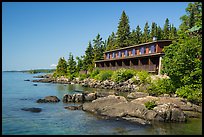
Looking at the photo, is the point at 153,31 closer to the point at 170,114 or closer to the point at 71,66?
the point at 71,66

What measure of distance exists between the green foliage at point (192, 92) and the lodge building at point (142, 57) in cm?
1907

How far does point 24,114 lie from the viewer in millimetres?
20406

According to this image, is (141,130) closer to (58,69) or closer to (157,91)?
(157,91)

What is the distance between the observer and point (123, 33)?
260 ft

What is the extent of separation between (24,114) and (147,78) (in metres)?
24.9

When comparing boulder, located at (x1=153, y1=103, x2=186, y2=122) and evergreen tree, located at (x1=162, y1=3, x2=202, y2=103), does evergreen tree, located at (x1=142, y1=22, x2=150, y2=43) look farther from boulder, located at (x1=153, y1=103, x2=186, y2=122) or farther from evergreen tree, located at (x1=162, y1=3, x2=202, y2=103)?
boulder, located at (x1=153, y1=103, x2=186, y2=122)

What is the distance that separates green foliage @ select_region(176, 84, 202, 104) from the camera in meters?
22.5

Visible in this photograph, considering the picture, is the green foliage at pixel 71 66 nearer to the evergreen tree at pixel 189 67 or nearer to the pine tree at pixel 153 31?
the pine tree at pixel 153 31

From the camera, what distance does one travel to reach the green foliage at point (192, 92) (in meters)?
22.5

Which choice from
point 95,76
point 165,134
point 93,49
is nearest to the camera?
point 165,134

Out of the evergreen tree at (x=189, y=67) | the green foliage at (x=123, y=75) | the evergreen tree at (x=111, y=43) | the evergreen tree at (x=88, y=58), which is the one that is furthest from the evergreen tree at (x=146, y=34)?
the evergreen tree at (x=189, y=67)

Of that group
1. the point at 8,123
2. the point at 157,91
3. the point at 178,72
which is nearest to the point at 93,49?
the point at 157,91

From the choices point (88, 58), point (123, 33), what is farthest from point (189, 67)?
point (88, 58)

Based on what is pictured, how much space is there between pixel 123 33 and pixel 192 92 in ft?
191
